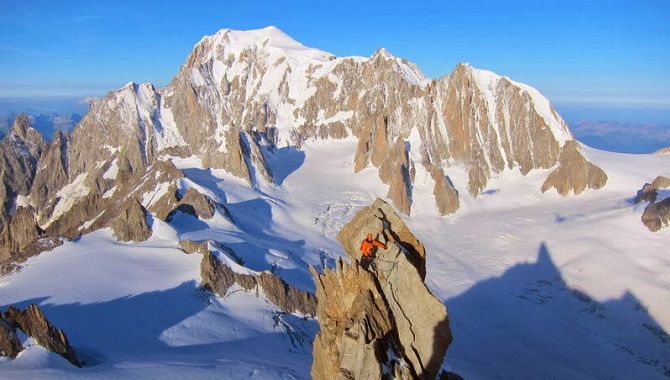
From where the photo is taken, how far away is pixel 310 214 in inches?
3472

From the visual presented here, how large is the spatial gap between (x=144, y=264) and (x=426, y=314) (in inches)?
1529

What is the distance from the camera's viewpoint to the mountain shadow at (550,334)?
44188 mm

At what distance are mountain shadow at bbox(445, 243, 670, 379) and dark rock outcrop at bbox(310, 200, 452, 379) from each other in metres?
24.1

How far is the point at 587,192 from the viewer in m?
89.3

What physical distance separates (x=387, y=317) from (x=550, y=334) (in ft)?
138

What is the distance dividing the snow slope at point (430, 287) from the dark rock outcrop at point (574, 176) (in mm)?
2226

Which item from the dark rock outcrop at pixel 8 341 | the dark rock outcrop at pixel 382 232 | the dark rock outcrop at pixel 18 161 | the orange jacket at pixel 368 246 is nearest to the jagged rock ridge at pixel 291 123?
the dark rock outcrop at pixel 18 161

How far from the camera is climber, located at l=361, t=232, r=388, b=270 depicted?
Result: 17.6 metres

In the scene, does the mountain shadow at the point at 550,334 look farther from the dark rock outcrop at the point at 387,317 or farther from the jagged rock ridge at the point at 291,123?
the jagged rock ridge at the point at 291,123

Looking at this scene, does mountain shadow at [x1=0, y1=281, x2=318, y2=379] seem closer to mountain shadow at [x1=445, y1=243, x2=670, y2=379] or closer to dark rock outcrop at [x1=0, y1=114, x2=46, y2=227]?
mountain shadow at [x1=445, y1=243, x2=670, y2=379]

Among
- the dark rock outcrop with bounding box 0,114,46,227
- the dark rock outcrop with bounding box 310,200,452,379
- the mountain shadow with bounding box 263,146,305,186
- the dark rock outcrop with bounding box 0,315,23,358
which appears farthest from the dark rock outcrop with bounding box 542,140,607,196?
the dark rock outcrop with bounding box 0,114,46,227

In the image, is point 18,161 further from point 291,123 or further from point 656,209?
point 656,209

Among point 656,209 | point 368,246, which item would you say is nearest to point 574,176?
point 656,209

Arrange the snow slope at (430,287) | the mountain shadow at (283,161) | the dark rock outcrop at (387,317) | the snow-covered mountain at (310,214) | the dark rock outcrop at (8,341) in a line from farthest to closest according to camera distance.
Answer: the mountain shadow at (283,161) < the snow-covered mountain at (310,214) < the snow slope at (430,287) < the dark rock outcrop at (8,341) < the dark rock outcrop at (387,317)
